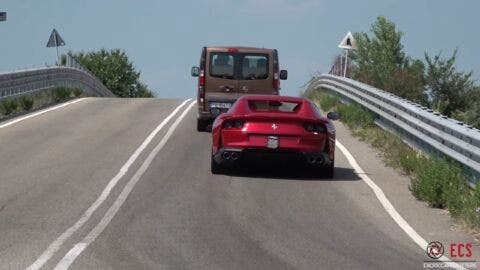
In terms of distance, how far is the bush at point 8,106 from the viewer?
82.4ft

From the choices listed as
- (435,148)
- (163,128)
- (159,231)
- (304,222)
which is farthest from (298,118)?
(163,128)

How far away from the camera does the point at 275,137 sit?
1431cm

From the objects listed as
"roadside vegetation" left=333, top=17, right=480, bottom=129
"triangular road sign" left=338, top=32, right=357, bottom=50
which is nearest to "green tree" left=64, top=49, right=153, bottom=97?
"roadside vegetation" left=333, top=17, right=480, bottom=129

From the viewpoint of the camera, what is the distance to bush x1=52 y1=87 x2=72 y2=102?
3112cm

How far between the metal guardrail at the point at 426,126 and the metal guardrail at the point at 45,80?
963 centimetres

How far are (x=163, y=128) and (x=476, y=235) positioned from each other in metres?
11.8

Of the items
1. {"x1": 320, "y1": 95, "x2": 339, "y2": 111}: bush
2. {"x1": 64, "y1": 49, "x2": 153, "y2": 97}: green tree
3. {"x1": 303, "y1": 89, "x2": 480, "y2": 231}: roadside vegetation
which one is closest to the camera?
{"x1": 303, "y1": 89, "x2": 480, "y2": 231}: roadside vegetation

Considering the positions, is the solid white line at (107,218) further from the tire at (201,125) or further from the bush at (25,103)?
the bush at (25,103)

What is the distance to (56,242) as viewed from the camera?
31.2 feet

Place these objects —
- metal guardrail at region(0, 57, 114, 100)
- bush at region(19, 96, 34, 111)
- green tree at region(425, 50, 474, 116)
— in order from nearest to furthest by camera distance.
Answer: bush at region(19, 96, 34, 111) < metal guardrail at region(0, 57, 114, 100) < green tree at region(425, 50, 474, 116)

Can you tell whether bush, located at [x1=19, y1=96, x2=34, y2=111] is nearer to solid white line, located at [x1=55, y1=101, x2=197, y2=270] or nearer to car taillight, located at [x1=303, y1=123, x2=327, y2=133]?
solid white line, located at [x1=55, y1=101, x2=197, y2=270]

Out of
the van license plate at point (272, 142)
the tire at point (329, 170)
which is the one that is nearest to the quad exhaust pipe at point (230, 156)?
the van license plate at point (272, 142)

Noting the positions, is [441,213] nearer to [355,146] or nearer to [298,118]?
[298,118]

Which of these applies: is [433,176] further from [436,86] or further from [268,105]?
[436,86]
